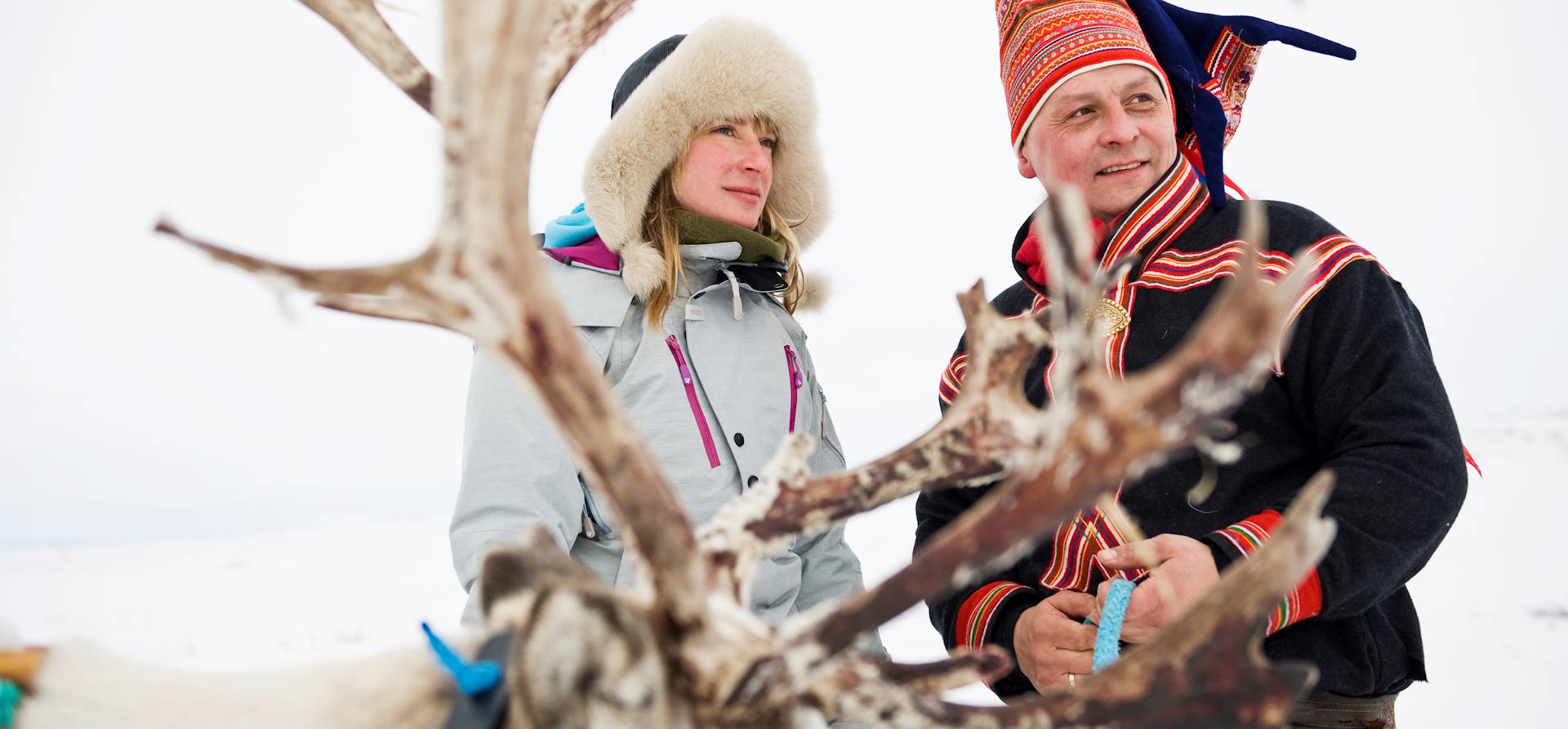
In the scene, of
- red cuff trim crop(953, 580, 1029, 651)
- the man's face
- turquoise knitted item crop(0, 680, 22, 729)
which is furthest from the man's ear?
turquoise knitted item crop(0, 680, 22, 729)

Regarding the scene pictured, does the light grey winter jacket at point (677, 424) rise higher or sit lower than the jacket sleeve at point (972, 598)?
higher

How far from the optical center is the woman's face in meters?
2.36

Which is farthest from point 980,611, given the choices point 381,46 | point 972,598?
point 381,46

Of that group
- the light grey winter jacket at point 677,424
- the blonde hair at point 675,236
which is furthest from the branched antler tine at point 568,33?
the blonde hair at point 675,236

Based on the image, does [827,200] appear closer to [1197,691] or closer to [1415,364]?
[1415,364]

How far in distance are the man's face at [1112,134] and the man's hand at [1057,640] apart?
2.81 ft

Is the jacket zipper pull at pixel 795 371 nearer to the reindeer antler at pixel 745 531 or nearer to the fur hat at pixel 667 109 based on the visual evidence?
the fur hat at pixel 667 109

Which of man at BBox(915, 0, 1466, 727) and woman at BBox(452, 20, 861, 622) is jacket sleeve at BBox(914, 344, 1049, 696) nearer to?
man at BBox(915, 0, 1466, 727)

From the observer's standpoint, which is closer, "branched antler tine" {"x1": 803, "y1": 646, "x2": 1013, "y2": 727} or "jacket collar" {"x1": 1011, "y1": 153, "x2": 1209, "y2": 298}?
"branched antler tine" {"x1": 803, "y1": 646, "x2": 1013, "y2": 727}

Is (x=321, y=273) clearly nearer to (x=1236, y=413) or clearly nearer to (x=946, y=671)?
(x=946, y=671)

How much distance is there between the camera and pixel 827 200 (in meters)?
2.78

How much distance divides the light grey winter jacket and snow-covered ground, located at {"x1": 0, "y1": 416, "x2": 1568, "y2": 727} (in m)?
1.15

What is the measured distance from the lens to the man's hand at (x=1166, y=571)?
1482mm

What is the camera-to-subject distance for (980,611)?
6.30 ft
